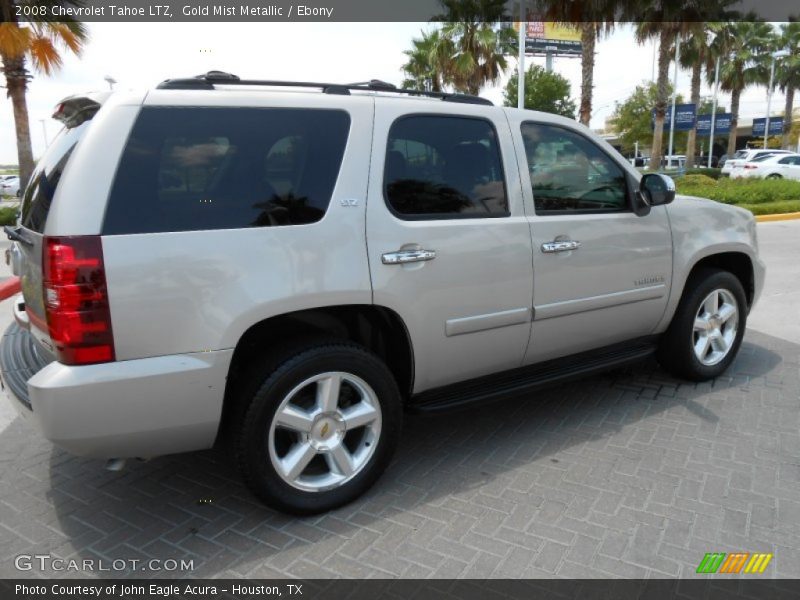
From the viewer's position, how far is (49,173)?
8.79 ft

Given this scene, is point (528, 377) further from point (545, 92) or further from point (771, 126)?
point (771, 126)

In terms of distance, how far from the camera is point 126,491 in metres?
3.16

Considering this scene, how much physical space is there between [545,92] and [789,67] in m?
16.9

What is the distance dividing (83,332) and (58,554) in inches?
41.4

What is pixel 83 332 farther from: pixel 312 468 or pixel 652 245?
pixel 652 245

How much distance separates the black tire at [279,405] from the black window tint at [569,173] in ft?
4.47

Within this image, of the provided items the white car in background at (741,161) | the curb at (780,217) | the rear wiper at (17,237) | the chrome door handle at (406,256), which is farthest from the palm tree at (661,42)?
the rear wiper at (17,237)

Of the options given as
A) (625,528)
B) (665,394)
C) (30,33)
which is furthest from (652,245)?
(30,33)

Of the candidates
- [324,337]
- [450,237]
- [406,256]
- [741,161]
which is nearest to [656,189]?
[450,237]

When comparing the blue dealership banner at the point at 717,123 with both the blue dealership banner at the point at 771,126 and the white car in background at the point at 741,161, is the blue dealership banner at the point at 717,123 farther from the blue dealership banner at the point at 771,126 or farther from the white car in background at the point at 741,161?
the white car in background at the point at 741,161

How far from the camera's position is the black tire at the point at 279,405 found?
2.64 metres

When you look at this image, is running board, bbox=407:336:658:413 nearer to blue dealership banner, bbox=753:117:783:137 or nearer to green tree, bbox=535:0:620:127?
green tree, bbox=535:0:620:127

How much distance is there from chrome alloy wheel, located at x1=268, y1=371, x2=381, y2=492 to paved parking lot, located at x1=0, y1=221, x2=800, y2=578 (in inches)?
8.0

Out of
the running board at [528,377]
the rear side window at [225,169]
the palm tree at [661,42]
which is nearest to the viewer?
the rear side window at [225,169]
